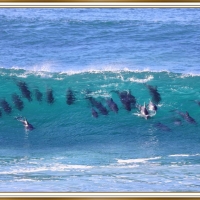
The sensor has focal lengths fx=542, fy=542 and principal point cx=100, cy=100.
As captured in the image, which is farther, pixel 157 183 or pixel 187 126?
pixel 187 126

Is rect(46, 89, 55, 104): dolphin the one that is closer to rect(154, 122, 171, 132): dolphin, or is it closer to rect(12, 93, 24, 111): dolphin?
rect(12, 93, 24, 111): dolphin

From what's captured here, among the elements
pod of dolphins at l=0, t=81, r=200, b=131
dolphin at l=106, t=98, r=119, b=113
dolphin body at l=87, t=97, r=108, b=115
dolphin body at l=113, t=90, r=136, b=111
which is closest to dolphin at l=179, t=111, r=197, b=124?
pod of dolphins at l=0, t=81, r=200, b=131

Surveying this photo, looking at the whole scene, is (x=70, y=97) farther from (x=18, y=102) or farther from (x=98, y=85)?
(x=18, y=102)

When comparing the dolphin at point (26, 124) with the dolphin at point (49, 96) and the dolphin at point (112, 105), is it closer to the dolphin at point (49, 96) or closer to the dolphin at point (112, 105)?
the dolphin at point (49, 96)

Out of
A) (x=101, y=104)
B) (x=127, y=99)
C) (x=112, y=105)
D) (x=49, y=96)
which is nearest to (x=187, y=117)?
(x=127, y=99)

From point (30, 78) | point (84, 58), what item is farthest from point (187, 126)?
point (30, 78)

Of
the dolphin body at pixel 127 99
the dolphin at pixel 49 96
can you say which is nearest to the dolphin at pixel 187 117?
the dolphin body at pixel 127 99

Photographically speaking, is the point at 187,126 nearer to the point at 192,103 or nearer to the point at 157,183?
the point at 192,103
